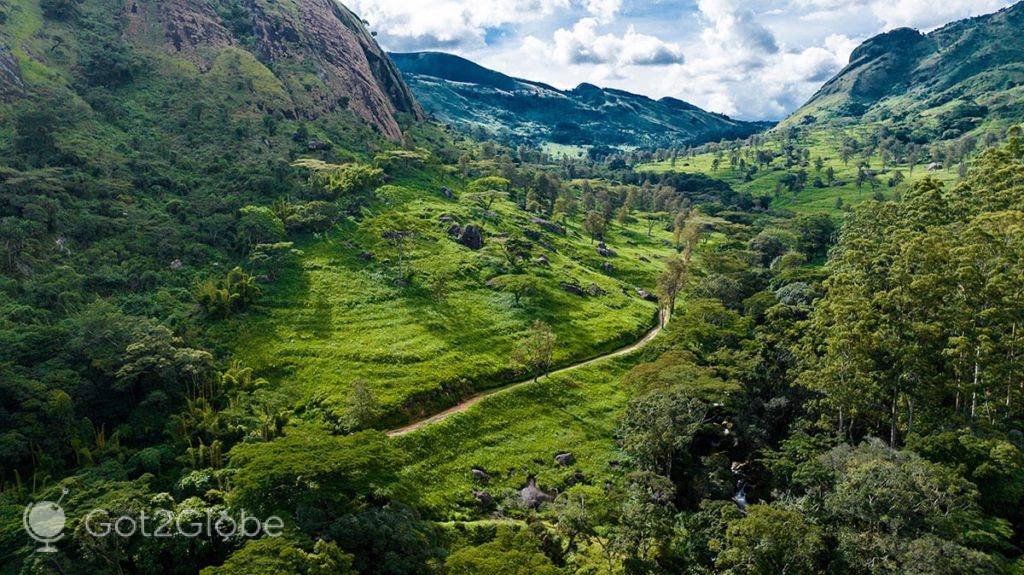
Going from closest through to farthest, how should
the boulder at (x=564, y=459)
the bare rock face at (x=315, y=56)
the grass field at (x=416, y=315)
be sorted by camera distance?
the boulder at (x=564, y=459)
the grass field at (x=416, y=315)
the bare rock face at (x=315, y=56)

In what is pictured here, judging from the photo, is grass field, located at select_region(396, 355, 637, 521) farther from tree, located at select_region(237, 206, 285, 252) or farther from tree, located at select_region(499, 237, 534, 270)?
tree, located at select_region(237, 206, 285, 252)

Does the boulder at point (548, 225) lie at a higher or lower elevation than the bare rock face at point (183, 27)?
lower

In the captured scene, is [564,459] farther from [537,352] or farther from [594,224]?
[594,224]

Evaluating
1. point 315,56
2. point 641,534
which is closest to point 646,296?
point 641,534

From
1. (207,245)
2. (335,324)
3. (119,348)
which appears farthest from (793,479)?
(207,245)

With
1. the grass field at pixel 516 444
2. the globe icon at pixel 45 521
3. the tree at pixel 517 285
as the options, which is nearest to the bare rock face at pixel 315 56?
the tree at pixel 517 285

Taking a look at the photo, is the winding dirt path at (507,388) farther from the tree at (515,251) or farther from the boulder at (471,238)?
the boulder at (471,238)
